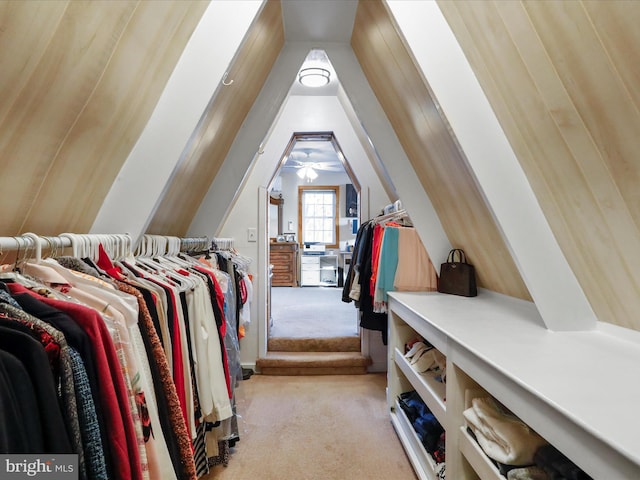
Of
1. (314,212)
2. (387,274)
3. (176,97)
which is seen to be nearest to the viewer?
(176,97)

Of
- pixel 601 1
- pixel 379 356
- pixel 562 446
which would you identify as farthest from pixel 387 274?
pixel 601 1

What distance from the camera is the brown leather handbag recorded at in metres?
1.93

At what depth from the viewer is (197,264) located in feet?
5.57

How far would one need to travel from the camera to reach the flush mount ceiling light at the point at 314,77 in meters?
2.72

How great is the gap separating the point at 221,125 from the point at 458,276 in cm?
166

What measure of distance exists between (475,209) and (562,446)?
1047 mm

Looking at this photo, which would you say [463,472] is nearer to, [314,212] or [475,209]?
[475,209]

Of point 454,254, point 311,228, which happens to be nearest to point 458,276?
point 454,254

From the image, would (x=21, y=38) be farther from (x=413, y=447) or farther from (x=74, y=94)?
(x=413, y=447)

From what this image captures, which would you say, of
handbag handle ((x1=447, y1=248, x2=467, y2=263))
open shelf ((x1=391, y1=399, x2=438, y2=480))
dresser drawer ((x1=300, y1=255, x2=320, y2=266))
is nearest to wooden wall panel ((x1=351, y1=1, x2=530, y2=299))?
handbag handle ((x1=447, y1=248, x2=467, y2=263))

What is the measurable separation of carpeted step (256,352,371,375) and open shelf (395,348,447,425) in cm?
115

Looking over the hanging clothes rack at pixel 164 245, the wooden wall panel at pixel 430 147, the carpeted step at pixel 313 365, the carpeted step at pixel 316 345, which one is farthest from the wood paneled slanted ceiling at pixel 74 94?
the carpeted step at pixel 316 345

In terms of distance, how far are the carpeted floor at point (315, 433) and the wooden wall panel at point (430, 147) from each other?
115cm

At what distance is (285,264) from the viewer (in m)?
6.82
